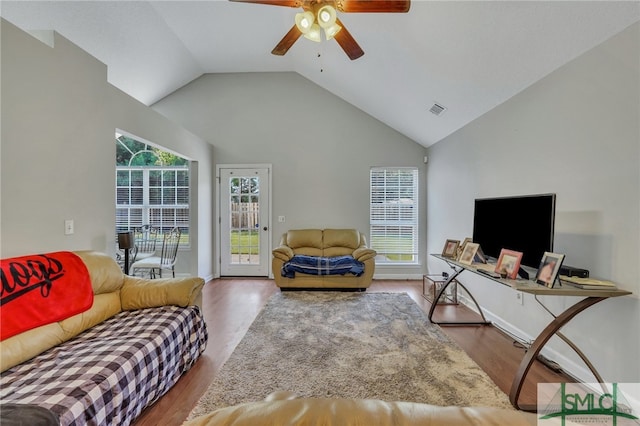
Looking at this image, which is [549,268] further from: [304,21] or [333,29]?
[304,21]

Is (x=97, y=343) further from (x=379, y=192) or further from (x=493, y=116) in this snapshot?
(x=379, y=192)

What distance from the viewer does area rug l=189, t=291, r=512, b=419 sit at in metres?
1.88

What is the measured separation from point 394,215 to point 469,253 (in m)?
2.47

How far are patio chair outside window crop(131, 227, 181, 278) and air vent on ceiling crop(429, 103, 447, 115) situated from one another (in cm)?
416

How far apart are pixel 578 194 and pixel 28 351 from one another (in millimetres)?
3793

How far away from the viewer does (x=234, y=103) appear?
5250 mm

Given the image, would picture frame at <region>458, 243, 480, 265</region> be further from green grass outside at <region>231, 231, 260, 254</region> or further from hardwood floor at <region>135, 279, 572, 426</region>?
green grass outside at <region>231, 231, 260, 254</region>

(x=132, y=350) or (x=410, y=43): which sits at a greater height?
(x=410, y=43)

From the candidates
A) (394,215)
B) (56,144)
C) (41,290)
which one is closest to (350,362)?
(41,290)

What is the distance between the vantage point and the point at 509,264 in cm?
221

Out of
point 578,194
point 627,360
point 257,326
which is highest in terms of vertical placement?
point 578,194

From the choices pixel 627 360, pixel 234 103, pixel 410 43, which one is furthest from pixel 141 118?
pixel 627 360

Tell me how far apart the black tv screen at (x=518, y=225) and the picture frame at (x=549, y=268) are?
11 cm
